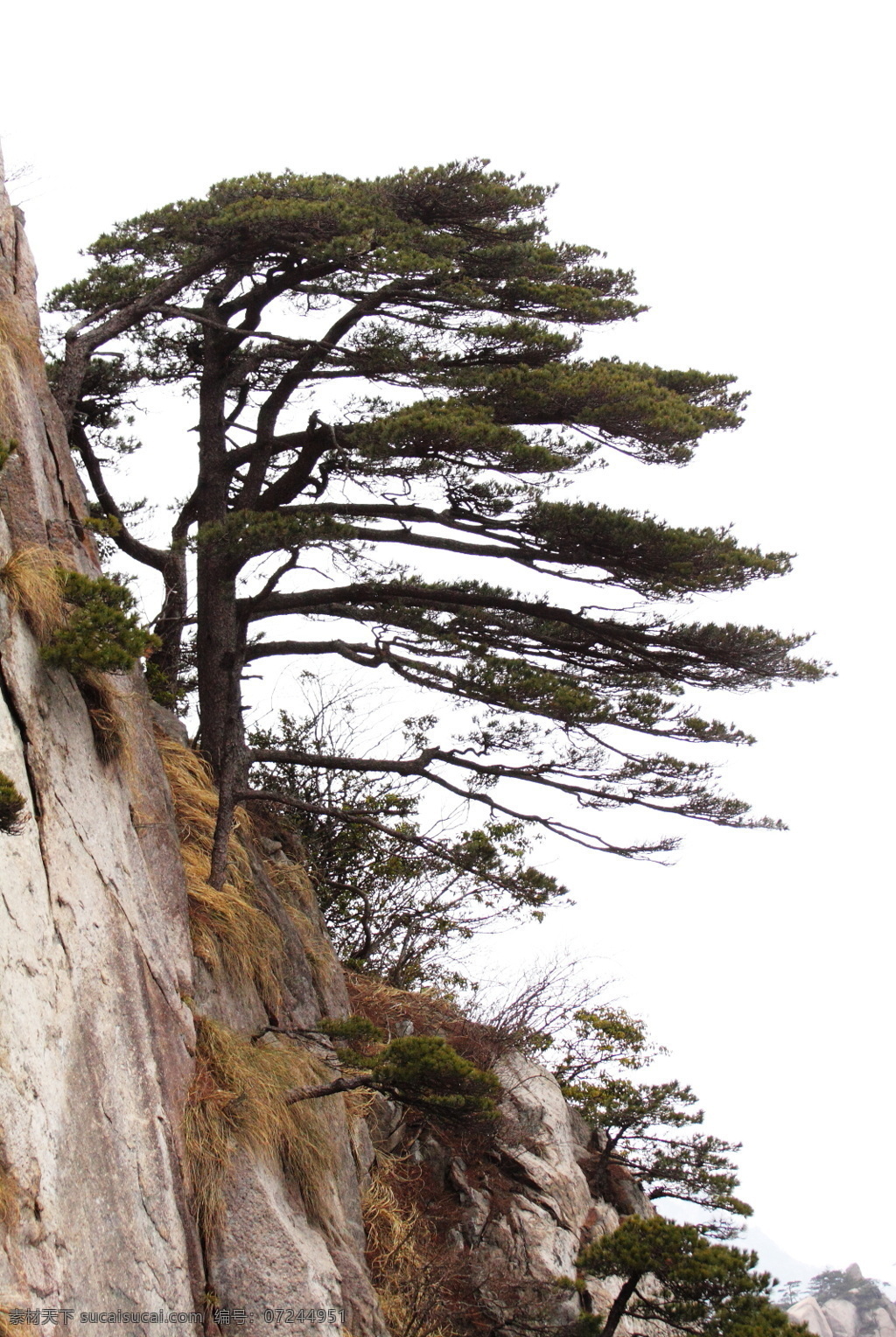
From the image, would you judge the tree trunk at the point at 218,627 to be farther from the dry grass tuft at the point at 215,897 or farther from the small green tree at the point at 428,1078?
the small green tree at the point at 428,1078

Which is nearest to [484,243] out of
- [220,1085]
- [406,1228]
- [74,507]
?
[74,507]

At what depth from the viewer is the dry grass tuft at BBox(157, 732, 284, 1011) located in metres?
7.98

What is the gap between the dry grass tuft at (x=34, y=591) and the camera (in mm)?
6047

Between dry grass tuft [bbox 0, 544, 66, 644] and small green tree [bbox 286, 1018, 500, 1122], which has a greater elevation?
dry grass tuft [bbox 0, 544, 66, 644]

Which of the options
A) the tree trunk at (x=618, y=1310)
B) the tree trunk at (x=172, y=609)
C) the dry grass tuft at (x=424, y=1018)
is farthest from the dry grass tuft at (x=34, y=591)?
the tree trunk at (x=618, y=1310)

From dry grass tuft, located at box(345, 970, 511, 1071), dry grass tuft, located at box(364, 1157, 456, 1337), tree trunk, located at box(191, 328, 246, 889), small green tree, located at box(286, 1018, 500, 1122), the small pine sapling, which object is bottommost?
dry grass tuft, located at box(364, 1157, 456, 1337)

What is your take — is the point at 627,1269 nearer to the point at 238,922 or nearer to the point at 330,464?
the point at 238,922

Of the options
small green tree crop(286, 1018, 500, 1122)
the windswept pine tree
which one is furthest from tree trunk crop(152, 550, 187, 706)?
small green tree crop(286, 1018, 500, 1122)

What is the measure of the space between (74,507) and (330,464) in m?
2.89

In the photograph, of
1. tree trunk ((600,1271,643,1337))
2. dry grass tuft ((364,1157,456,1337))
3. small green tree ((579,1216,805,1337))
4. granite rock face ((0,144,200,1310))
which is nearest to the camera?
granite rock face ((0,144,200,1310))

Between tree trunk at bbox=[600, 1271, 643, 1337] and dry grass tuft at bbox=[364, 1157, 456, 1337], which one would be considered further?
dry grass tuft at bbox=[364, 1157, 456, 1337]

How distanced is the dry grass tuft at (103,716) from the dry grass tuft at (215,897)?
1.33 m

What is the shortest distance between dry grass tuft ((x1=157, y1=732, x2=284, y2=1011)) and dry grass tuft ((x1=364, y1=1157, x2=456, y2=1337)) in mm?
1803

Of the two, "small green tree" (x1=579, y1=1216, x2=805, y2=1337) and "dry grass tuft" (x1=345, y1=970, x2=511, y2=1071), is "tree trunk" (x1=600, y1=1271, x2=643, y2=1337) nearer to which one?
"small green tree" (x1=579, y1=1216, x2=805, y2=1337)
